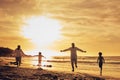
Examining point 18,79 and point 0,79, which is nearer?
point 0,79

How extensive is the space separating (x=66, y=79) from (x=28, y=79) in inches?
113

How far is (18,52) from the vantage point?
27656 mm

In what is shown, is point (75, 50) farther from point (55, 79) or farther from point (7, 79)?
point (7, 79)

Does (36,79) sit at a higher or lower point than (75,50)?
lower

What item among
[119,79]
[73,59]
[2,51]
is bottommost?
[119,79]

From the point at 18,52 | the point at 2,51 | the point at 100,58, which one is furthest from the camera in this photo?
the point at 2,51

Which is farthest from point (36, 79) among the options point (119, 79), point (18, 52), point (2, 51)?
point (2, 51)

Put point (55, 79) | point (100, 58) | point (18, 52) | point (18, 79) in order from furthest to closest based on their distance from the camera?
point (18, 52) → point (100, 58) → point (55, 79) → point (18, 79)

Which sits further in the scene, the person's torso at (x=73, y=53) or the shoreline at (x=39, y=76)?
the person's torso at (x=73, y=53)

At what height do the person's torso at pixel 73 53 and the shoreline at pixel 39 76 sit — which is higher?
the person's torso at pixel 73 53

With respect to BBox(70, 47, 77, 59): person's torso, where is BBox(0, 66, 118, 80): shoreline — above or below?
below

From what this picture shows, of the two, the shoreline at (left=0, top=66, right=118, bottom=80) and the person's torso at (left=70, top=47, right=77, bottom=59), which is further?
the person's torso at (left=70, top=47, right=77, bottom=59)

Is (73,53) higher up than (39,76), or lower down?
higher up

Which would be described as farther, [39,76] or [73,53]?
[73,53]
